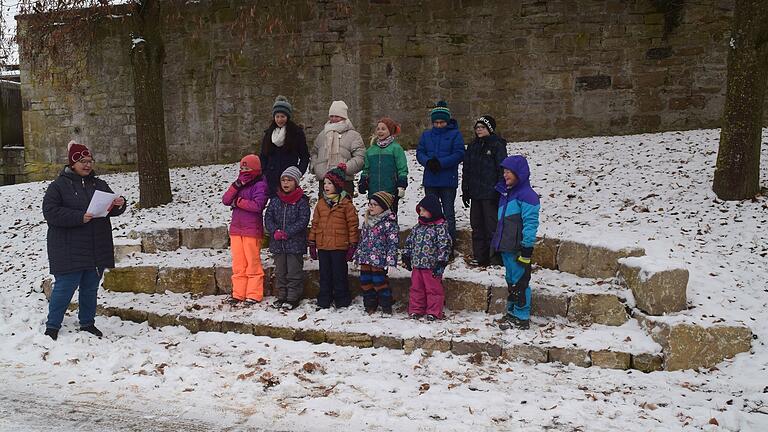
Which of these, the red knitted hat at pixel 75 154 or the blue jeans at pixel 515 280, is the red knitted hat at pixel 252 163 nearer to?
the red knitted hat at pixel 75 154

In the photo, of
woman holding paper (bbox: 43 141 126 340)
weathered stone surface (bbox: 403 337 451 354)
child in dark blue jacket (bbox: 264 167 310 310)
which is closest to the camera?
weathered stone surface (bbox: 403 337 451 354)

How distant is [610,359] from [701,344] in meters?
0.67

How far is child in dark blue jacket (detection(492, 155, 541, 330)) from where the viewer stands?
4988mm

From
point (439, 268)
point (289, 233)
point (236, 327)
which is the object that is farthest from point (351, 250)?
point (236, 327)

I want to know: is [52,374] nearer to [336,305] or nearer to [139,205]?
[336,305]

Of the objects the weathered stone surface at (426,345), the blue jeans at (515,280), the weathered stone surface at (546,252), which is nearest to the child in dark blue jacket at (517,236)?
the blue jeans at (515,280)

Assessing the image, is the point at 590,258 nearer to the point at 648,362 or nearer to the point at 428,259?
the point at 648,362

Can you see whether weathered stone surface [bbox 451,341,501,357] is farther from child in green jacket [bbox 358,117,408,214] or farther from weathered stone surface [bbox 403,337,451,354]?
child in green jacket [bbox 358,117,408,214]

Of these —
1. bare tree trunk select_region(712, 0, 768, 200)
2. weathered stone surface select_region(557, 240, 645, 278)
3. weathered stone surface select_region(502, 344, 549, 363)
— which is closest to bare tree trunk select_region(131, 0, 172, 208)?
weathered stone surface select_region(557, 240, 645, 278)

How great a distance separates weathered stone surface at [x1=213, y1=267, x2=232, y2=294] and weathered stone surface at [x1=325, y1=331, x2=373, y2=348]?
1.77 meters

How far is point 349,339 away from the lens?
498 centimetres

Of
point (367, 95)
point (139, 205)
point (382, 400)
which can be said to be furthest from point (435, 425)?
point (367, 95)

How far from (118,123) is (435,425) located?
11208 mm

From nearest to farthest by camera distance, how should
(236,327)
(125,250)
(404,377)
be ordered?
(404,377) → (236,327) → (125,250)
